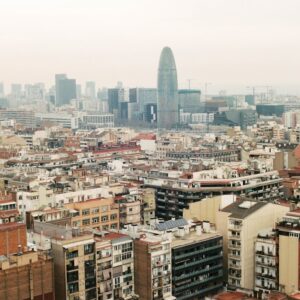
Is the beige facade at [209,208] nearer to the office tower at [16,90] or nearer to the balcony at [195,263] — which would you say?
the balcony at [195,263]

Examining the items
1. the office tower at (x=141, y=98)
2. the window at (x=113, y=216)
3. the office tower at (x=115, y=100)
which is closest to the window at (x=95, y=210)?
the window at (x=113, y=216)

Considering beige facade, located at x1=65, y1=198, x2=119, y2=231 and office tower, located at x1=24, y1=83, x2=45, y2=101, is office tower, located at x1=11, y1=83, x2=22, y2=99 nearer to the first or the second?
office tower, located at x1=24, y1=83, x2=45, y2=101

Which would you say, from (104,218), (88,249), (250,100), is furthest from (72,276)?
(250,100)

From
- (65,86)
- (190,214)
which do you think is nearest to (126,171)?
(190,214)

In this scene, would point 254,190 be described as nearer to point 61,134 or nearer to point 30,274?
point 30,274

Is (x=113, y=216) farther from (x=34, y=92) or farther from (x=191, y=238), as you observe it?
(x=34, y=92)

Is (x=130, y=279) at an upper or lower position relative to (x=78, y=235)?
lower
